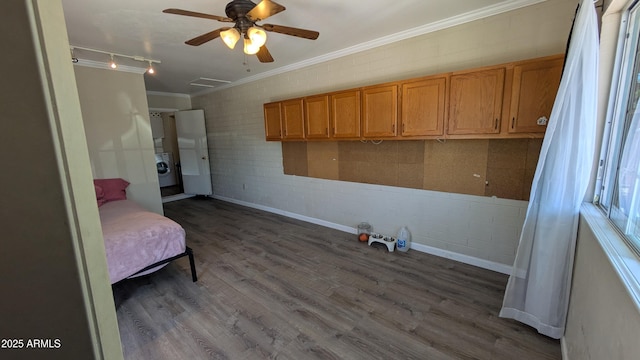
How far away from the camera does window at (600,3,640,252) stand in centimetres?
132

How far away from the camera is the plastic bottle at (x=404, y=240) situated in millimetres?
3295

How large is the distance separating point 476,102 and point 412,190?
3.99ft

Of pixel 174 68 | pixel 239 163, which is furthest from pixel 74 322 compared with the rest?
pixel 239 163

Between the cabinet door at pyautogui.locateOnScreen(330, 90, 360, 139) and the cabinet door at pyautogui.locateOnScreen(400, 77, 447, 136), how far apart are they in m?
0.59

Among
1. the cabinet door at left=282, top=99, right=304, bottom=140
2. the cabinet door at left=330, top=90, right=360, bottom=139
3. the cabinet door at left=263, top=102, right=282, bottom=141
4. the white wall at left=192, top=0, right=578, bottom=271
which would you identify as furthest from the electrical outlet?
the cabinet door at left=263, top=102, right=282, bottom=141

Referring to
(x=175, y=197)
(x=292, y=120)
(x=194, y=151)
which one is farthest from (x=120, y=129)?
(x=292, y=120)

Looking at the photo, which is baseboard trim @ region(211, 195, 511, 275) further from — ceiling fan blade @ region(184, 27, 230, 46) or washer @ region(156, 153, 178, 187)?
washer @ region(156, 153, 178, 187)

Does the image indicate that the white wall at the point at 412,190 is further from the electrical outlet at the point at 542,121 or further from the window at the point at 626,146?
the window at the point at 626,146

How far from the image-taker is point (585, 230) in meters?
1.56

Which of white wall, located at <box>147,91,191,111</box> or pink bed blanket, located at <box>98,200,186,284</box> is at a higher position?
white wall, located at <box>147,91,191,111</box>

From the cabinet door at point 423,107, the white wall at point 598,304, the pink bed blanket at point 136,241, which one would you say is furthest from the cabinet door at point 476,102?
the pink bed blanket at point 136,241

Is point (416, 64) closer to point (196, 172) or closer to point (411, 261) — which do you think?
point (411, 261)

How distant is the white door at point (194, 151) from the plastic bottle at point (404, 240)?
485cm

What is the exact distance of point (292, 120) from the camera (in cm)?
395
